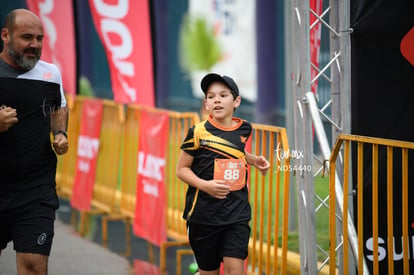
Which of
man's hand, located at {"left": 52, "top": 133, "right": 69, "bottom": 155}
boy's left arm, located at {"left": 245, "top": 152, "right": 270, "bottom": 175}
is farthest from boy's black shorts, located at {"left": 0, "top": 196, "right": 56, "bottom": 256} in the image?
boy's left arm, located at {"left": 245, "top": 152, "right": 270, "bottom": 175}

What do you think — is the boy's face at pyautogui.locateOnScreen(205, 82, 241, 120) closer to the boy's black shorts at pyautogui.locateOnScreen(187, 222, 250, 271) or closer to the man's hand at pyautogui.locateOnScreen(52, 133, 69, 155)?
the boy's black shorts at pyautogui.locateOnScreen(187, 222, 250, 271)

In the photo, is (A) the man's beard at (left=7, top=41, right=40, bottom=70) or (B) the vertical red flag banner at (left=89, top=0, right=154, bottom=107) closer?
(A) the man's beard at (left=7, top=41, right=40, bottom=70)

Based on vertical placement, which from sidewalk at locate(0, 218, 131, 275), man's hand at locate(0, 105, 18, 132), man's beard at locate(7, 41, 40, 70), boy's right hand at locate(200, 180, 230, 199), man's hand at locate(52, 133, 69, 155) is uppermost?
man's beard at locate(7, 41, 40, 70)

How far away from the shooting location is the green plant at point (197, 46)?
18094 mm

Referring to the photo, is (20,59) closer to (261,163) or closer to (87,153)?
(261,163)

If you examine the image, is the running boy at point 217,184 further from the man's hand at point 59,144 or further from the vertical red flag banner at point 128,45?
the vertical red flag banner at point 128,45

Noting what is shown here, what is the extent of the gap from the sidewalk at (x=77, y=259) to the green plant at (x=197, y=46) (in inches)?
360

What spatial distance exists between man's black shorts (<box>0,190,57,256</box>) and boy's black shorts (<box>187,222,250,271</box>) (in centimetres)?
100

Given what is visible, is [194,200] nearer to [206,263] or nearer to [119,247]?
[206,263]

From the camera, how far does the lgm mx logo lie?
6051mm

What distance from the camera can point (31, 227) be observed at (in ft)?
17.4

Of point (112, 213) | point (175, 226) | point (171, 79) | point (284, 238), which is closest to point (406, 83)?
point (284, 238)

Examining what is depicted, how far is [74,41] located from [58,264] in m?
4.43

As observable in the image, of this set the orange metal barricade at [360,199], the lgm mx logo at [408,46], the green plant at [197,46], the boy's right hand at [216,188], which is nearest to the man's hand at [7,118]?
the boy's right hand at [216,188]
